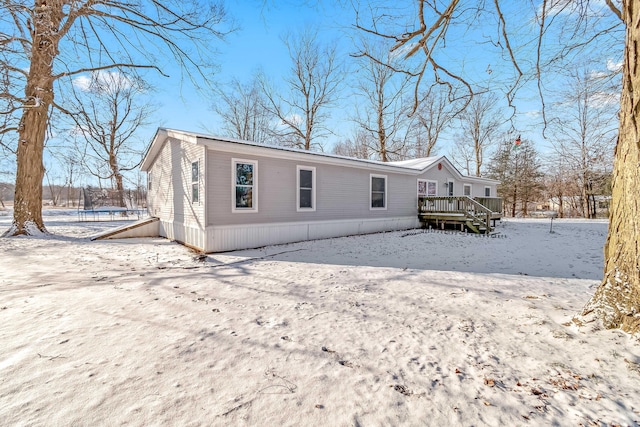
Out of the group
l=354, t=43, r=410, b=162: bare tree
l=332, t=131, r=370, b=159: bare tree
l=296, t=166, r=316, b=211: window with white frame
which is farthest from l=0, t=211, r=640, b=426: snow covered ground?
l=332, t=131, r=370, b=159: bare tree

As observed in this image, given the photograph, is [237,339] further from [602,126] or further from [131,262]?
[602,126]

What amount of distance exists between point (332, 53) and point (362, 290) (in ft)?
71.2

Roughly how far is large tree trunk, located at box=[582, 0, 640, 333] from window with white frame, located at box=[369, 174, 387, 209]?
877 cm

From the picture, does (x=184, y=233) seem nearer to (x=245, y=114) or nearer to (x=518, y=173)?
(x=245, y=114)

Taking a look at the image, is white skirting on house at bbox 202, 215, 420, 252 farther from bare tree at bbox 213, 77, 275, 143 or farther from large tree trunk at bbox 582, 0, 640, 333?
bare tree at bbox 213, 77, 275, 143

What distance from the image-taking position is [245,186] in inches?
322

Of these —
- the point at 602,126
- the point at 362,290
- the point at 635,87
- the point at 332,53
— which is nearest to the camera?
the point at 635,87

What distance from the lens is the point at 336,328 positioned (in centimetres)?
312

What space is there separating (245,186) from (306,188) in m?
2.20

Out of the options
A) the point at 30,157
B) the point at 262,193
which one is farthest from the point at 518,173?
the point at 30,157

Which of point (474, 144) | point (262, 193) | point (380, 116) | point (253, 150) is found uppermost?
point (380, 116)

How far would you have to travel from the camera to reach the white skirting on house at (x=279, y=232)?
25.3ft

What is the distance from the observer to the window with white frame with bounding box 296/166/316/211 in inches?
367

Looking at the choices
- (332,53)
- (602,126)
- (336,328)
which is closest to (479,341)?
(336,328)
